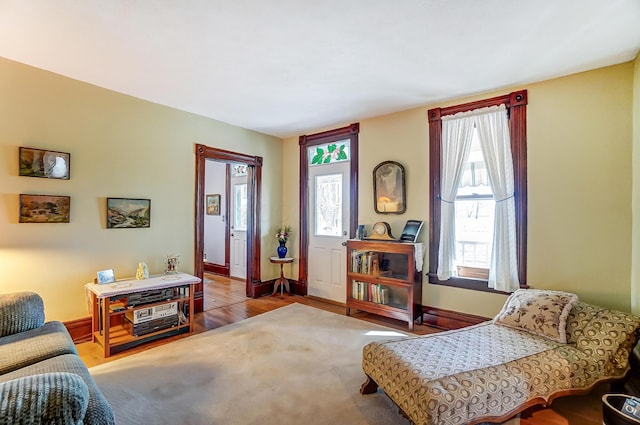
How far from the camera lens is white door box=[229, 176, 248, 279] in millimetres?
6250

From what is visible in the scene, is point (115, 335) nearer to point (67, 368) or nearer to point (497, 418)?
point (67, 368)

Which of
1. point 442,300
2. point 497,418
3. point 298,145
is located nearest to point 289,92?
point 298,145

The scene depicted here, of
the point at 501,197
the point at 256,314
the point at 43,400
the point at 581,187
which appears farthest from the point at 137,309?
the point at 581,187

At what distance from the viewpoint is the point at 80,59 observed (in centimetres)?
268

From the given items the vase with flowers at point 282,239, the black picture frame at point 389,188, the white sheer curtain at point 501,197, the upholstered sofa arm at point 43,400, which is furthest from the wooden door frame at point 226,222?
the upholstered sofa arm at point 43,400

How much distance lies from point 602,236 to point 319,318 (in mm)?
3129

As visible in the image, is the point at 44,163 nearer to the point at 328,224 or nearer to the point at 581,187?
the point at 328,224

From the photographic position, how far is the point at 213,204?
6.99 m

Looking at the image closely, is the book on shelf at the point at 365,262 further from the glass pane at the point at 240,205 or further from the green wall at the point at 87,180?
the glass pane at the point at 240,205

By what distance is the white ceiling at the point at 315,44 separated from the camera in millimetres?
1996

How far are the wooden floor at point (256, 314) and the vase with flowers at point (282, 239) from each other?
73cm

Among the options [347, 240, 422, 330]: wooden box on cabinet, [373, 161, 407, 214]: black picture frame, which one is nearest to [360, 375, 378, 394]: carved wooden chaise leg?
[347, 240, 422, 330]: wooden box on cabinet

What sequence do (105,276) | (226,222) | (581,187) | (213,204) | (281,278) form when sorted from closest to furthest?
Result: (581,187)
(105,276)
(281,278)
(226,222)
(213,204)

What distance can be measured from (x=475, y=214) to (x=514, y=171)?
0.61m
